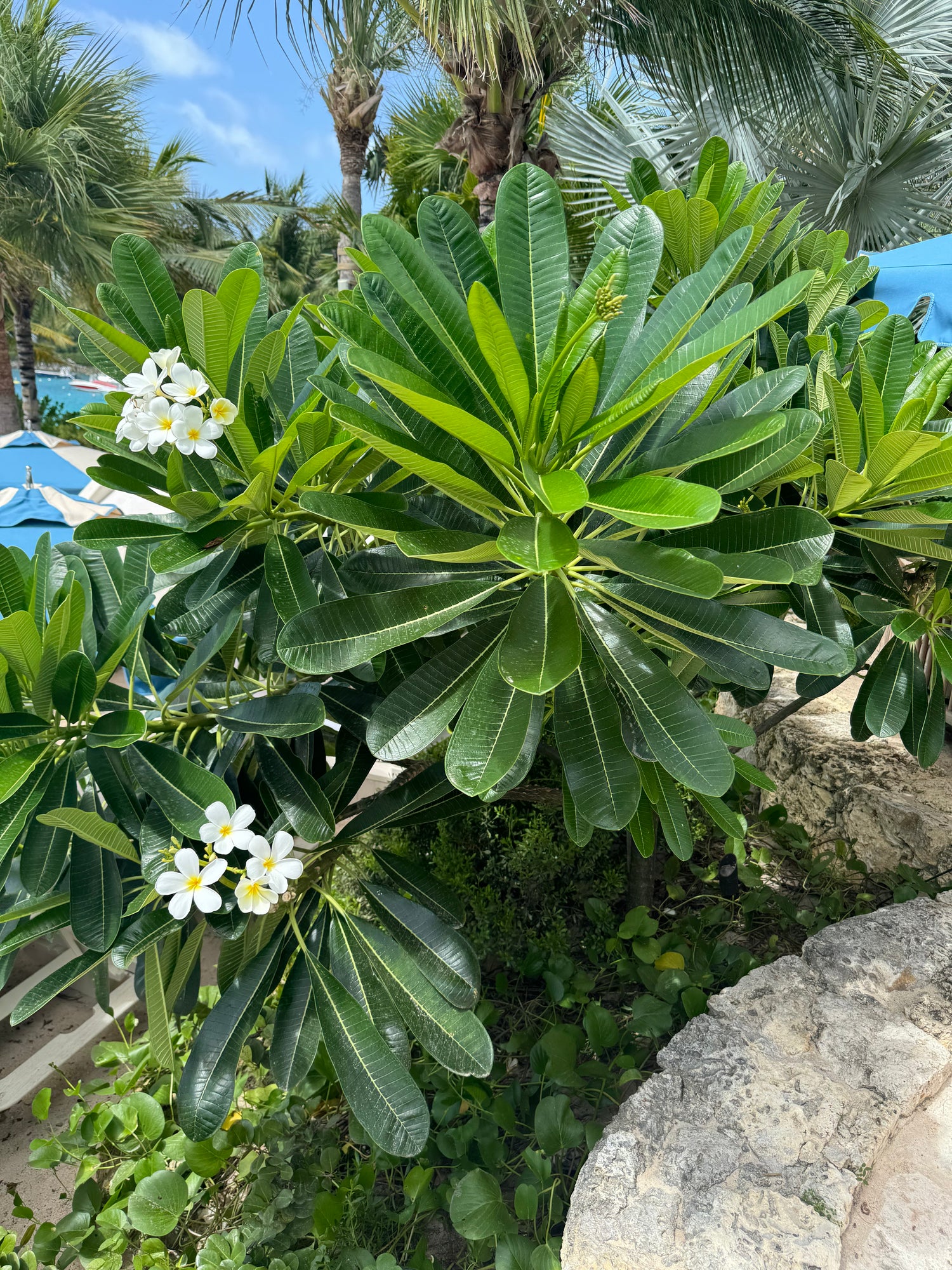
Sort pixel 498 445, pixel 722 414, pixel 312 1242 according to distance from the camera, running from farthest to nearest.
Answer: pixel 312 1242
pixel 722 414
pixel 498 445

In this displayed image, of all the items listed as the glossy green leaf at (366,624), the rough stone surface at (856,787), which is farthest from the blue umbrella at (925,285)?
the glossy green leaf at (366,624)

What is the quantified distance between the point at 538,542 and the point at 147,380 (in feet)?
1.62

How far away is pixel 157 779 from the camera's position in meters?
0.97

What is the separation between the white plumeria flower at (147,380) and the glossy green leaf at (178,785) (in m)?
0.44

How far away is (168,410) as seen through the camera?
33.9 inches

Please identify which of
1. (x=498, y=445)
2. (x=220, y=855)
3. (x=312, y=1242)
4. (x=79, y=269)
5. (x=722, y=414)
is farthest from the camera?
(x=79, y=269)

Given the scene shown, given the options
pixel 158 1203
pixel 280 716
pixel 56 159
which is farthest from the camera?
pixel 56 159

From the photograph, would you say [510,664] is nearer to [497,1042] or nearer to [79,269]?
[497,1042]

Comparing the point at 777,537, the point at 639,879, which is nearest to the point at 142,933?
the point at 777,537

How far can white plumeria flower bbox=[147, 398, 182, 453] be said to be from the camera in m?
0.85

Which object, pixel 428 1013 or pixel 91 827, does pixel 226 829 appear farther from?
pixel 428 1013

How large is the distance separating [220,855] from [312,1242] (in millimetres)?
1348

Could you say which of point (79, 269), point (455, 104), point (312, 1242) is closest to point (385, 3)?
point (455, 104)

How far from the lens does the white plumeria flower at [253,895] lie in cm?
92
